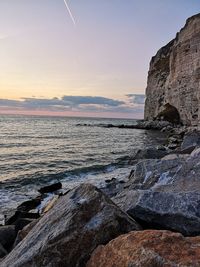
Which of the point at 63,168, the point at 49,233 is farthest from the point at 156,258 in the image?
the point at 63,168

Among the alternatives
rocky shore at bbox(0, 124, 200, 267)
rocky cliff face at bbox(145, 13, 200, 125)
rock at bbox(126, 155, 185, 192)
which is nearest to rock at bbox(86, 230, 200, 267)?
rocky shore at bbox(0, 124, 200, 267)

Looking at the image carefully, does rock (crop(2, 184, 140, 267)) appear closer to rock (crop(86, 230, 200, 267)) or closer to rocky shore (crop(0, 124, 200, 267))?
rocky shore (crop(0, 124, 200, 267))

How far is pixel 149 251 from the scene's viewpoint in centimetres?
301

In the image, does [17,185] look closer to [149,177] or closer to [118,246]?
[149,177]

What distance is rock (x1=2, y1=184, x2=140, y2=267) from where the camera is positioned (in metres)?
3.80

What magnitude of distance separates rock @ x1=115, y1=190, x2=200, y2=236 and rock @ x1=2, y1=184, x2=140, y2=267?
0.37 metres

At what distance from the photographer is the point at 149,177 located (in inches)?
308

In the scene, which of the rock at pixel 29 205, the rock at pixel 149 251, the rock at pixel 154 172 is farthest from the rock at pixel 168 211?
the rock at pixel 29 205

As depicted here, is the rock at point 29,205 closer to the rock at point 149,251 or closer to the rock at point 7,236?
the rock at point 7,236

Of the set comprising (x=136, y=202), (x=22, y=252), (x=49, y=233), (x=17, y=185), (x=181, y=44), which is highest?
(x=181, y=44)

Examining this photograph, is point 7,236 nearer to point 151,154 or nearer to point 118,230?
point 118,230

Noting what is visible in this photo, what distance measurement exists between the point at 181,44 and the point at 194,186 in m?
44.5

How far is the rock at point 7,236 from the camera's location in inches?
243

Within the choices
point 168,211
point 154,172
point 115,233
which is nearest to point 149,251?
point 115,233
